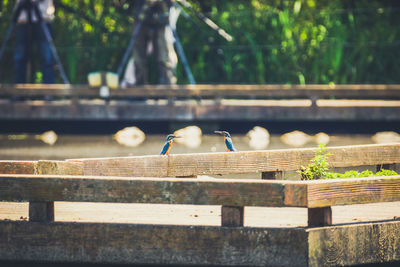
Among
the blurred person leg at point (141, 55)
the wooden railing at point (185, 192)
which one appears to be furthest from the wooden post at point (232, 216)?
the blurred person leg at point (141, 55)

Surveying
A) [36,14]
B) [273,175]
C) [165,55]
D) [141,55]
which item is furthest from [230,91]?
[273,175]

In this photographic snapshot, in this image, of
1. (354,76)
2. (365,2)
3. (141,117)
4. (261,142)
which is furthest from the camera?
(365,2)

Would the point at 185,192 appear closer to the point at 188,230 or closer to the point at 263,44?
the point at 188,230

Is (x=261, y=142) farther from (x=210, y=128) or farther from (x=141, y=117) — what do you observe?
(x=141, y=117)

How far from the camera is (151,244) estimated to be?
4.42m

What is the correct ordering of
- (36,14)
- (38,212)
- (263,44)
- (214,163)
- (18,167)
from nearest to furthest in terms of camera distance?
(38,212) < (18,167) < (214,163) < (36,14) < (263,44)

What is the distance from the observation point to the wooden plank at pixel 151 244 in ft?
14.3

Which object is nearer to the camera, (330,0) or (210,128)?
(210,128)

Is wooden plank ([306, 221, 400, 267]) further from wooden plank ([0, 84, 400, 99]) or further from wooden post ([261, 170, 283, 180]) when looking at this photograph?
wooden plank ([0, 84, 400, 99])

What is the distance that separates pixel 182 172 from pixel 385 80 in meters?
10.2

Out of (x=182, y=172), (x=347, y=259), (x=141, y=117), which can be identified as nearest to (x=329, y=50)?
(x=141, y=117)

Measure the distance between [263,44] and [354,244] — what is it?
11.1 metres

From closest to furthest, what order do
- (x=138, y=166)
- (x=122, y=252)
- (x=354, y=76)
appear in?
(x=122, y=252), (x=138, y=166), (x=354, y=76)

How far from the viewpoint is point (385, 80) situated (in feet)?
49.4
